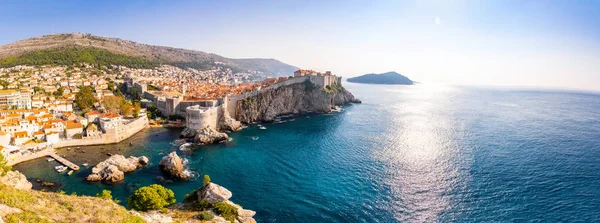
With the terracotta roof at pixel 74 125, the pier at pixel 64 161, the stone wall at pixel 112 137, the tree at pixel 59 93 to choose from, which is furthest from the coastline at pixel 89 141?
the tree at pixel 59 93

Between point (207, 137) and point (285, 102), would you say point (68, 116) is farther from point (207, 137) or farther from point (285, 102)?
point (285, 102)

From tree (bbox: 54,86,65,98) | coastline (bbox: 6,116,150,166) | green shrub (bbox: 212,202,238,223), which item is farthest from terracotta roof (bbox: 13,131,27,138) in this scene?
green shrub (bbox: 212,202,238,223)

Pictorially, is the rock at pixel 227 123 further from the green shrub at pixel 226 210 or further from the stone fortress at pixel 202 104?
the green shrub at pixel 226 210

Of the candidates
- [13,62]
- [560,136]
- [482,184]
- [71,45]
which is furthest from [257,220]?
[71,45]

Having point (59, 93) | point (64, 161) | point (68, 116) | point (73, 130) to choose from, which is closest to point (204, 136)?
point (64, 161)

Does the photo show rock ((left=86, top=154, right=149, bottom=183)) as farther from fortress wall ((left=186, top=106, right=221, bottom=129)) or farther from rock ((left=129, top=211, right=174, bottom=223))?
fortress wall ((left=186, top=106, right=221, bottom=129))

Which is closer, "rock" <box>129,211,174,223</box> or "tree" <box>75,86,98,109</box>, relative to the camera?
"rock" <box>129,211,174,223</box>
